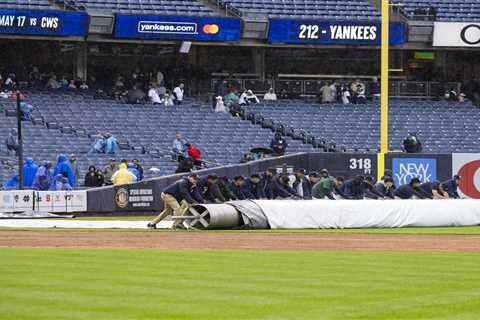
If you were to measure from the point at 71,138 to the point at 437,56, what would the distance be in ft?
63.2

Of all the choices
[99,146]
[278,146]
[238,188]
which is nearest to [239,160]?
[278,146]

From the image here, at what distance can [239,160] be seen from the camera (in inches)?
1686

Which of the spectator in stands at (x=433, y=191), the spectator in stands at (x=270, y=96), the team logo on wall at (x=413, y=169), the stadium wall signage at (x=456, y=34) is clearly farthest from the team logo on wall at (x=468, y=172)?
the stadium wall signage at (x=456, y=34)

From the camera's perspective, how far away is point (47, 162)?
3634cm

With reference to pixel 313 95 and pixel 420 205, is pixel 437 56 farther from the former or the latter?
pixel 420 205

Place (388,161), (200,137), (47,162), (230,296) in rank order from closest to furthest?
(230,296) < (47,162) < (388,161) < (200,137)

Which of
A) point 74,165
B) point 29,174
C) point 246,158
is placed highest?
point 246,158

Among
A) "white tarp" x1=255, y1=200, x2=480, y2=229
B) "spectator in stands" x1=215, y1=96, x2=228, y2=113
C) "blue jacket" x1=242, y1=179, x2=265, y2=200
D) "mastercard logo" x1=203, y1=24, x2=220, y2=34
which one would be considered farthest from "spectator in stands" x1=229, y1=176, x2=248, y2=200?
"mastercard logo" x1=203, y1=24, x2=220, y2=34

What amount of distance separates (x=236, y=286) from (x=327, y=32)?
3737cm

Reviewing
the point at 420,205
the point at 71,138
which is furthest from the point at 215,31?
the point at 420,205

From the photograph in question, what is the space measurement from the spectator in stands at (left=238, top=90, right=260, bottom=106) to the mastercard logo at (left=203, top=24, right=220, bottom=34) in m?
2.57

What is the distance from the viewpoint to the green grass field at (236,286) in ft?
38.9

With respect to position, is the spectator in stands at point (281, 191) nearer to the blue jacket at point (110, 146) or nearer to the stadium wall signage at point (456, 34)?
the blue jacket at point (110, 146)

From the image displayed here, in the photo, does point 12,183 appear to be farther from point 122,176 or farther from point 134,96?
point 134,96
